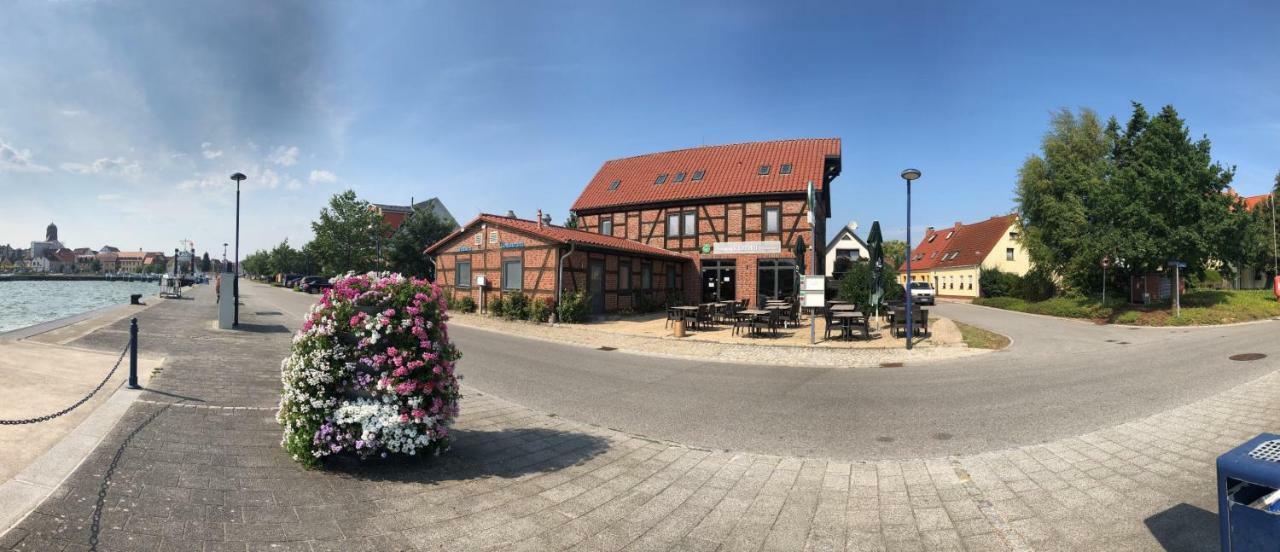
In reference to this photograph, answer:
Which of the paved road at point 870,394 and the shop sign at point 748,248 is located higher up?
the shop sign at point 748,248

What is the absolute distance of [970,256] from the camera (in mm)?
43500

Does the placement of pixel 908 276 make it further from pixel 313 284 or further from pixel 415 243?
pixel 313 284

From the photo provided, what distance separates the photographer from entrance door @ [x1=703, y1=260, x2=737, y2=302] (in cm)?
2511

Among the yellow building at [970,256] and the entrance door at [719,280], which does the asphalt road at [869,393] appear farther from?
the yellow building at [970,256]

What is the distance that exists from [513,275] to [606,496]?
18.1 m

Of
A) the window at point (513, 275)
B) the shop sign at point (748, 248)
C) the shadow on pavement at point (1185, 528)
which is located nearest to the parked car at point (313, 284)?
the window at point (513, 275)

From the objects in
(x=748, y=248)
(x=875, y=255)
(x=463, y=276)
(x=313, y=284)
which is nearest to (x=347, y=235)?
(x=313, y=284)

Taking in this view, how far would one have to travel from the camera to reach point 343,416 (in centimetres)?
387

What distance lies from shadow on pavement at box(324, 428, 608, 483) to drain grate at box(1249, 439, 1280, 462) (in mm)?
3983

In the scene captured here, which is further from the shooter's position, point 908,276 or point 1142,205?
point 1142,205

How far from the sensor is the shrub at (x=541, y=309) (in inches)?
746

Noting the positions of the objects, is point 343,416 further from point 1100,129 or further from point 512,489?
point 1100,129

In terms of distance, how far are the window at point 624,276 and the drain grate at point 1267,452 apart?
20121mm

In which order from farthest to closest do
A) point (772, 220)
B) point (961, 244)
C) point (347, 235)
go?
point (961, 244) → point (347, 235) → point (772, 220)
